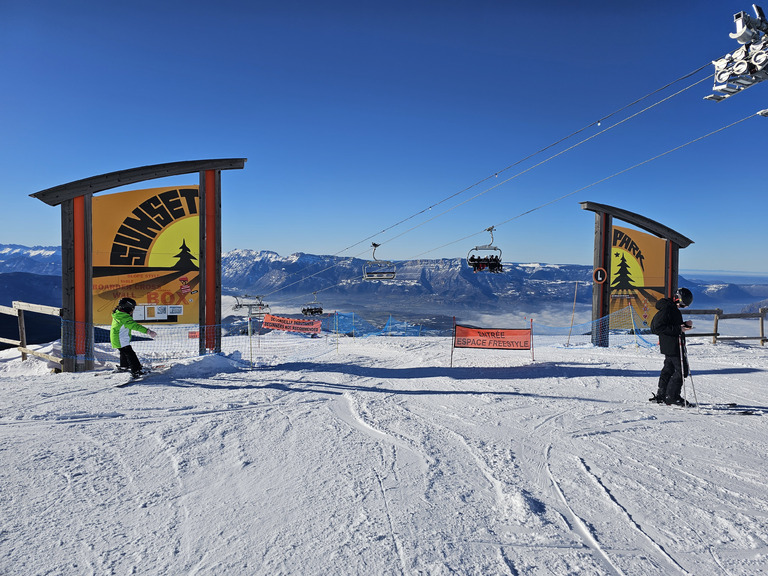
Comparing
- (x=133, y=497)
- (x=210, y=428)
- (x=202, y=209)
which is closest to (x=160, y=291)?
(x=202, y=209)

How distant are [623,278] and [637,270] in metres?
0.73

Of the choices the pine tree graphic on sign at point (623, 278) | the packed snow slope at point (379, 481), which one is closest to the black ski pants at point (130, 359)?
the packed snow slope at point (379, 481)

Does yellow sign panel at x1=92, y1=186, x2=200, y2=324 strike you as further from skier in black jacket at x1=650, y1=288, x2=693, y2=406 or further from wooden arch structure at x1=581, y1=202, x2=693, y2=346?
wooden arch structure at x1=581, y1=202, x2=693, y2=346

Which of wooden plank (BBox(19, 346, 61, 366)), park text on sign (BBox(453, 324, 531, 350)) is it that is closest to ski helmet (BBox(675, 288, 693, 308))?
park text on sign (BBox(453, 324, 531, 350))

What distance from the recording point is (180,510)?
3.54m

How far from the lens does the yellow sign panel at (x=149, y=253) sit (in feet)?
34.1

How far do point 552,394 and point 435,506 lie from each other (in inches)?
185

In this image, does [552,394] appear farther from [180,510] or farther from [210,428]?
[180,510]

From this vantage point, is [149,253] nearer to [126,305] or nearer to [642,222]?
[126,305]

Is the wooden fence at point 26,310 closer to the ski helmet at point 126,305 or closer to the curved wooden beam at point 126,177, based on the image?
the ski helmet at point 126,305

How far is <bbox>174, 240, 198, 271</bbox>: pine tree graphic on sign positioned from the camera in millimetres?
11163

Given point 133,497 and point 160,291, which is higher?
point 160,291

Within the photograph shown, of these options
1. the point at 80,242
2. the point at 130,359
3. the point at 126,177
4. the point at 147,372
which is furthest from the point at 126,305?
the point at 126,177

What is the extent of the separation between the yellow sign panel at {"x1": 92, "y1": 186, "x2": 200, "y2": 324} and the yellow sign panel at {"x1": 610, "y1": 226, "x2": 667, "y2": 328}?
1420 cm
